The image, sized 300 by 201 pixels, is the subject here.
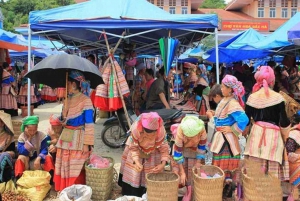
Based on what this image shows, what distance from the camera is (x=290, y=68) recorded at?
8.97m

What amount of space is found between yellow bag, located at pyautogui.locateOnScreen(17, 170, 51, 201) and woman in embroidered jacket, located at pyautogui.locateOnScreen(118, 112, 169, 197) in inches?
36.9

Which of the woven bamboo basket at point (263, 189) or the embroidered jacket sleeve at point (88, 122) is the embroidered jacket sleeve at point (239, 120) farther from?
the embroidered jacket sleeve at point (88, 122)

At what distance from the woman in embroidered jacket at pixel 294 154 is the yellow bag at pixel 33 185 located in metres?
2.80

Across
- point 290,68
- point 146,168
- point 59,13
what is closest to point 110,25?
point 59,13

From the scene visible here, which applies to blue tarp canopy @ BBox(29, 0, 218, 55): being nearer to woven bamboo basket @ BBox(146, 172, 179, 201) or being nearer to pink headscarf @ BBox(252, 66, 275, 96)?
pink headscarf @ BBox(252, 66, 275, 96)

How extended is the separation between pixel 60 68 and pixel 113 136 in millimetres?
2595

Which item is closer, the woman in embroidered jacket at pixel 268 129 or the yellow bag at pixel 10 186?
the woman in embroidered jacket at pixel 268 129

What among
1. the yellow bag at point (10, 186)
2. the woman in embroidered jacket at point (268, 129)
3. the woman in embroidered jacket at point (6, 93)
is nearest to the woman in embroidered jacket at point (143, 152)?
the woman in embroidered jacket at point (268, 129)

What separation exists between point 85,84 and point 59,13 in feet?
6.49

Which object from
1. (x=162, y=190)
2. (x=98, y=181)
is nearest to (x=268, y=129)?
(x=162, y=190)

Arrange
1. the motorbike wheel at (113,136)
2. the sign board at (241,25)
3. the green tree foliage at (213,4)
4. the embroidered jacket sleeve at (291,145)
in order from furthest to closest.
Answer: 1. the green tree foliage at (213,4)
2. the sign board at (241,25)
3. the motorbike wheel at (113,136)
4. the embroidered jacket sleeve at (291,145)

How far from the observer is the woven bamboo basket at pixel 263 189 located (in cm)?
326

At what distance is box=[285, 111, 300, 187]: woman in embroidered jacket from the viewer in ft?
11.6

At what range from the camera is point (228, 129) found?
11.8 ft
